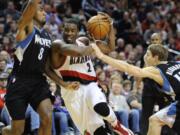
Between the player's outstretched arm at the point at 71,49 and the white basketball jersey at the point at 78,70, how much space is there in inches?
12.4

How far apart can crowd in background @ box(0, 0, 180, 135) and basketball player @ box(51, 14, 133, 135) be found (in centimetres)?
204

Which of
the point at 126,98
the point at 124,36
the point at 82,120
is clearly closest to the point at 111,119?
the point at 82,120

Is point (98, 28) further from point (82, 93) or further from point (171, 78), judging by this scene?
point (171, 78)

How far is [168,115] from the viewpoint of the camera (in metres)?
7.67

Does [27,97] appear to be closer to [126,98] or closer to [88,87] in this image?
[88,87]

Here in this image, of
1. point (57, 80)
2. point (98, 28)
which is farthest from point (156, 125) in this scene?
point (98, 28)

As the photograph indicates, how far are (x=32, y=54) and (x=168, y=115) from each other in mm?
1937

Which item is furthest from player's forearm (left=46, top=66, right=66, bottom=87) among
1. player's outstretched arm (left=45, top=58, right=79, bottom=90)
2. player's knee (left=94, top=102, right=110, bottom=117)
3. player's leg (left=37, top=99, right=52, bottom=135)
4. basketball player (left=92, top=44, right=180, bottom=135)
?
basketball player (left=92, top=44, right=180, bottom=135)

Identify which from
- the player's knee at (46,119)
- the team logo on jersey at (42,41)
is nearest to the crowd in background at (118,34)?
the player's knee at (46,119)

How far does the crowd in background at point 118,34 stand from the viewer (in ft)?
35.2

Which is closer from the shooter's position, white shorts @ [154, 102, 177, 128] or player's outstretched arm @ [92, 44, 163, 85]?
player's outstretched arm @ [92, 44, 163, 85]

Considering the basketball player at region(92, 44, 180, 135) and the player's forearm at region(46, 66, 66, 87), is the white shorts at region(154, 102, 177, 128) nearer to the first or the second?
the basketball player at region(92, 44, 180, 135)

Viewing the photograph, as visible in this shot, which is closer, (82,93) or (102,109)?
(102,109)

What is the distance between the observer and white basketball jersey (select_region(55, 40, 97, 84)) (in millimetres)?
7797
